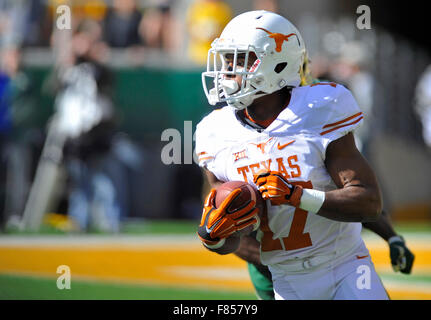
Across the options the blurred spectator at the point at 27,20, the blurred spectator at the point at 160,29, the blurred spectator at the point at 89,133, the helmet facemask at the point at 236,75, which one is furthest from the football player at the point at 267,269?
the blurred spectator at the point at 27,20

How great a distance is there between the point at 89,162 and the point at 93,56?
1.11 m

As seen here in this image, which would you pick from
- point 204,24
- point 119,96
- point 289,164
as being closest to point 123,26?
point 119,96

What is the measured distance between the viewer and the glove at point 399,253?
11.1 ft

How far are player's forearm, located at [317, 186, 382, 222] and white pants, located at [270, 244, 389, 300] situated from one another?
0.28 m

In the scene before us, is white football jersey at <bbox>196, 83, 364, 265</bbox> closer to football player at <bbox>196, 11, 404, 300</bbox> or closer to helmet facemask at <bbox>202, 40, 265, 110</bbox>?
football player at <bbox>196, 11, 404, 300</bbox>

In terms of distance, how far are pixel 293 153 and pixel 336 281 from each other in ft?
1.86

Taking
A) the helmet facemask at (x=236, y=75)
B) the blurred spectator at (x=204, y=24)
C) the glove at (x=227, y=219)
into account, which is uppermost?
the blurred spectator at (x=204, y=24)

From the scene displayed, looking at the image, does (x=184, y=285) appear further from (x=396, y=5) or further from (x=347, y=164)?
(x=396, y=5)

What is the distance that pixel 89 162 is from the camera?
7.80 metres

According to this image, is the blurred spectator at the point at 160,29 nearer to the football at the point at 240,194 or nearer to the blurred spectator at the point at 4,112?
the blurred spectator at the point at 4,112

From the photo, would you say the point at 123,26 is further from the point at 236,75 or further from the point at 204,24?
the point at 236,75

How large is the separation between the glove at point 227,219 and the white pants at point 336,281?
0.38m

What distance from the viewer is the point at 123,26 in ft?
29.9

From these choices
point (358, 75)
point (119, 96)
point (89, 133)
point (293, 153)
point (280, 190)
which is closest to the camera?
point (280, 190)
